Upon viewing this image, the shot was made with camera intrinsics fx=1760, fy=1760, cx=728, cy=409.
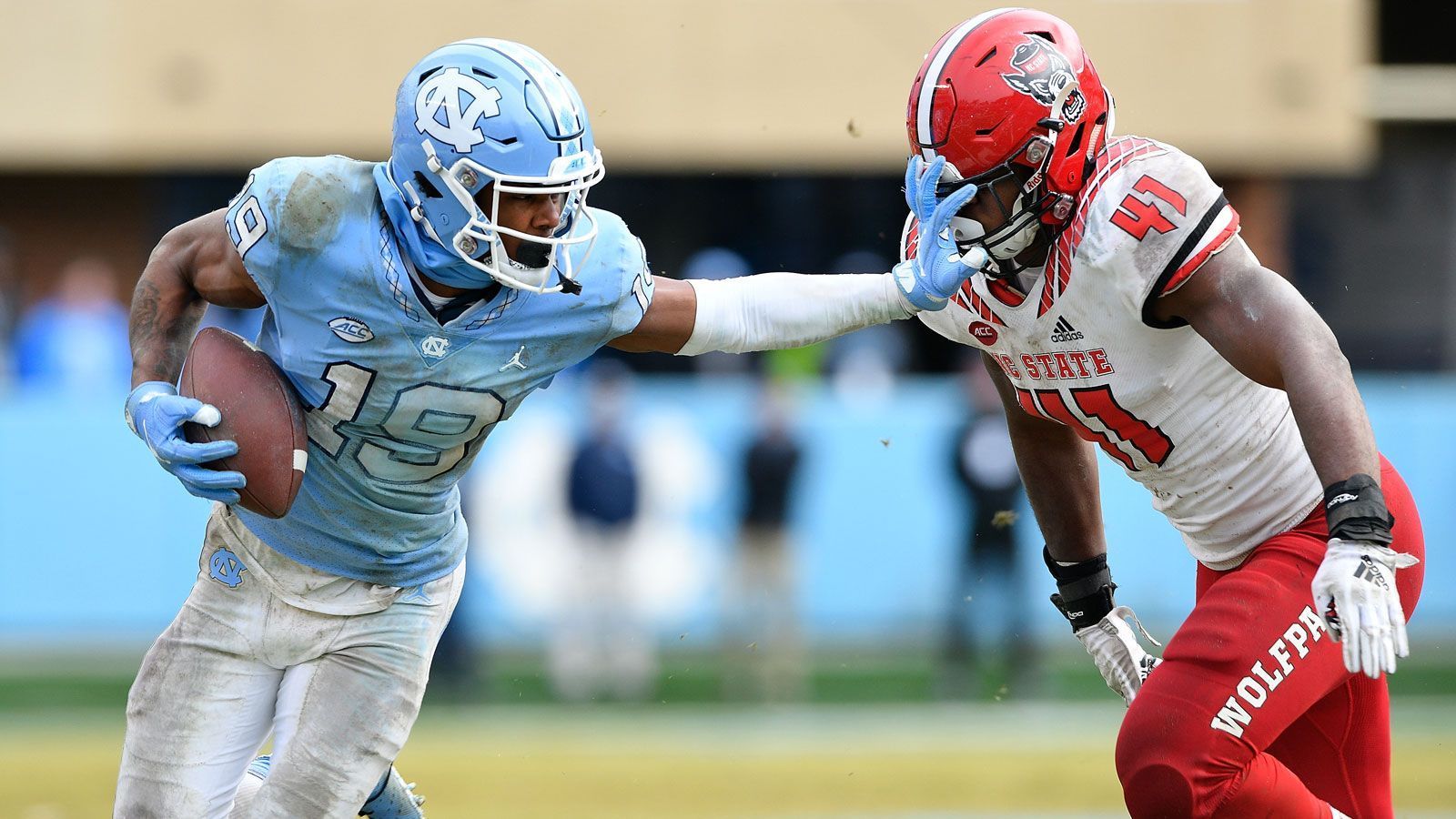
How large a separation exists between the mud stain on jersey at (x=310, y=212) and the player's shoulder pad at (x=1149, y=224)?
1557mm

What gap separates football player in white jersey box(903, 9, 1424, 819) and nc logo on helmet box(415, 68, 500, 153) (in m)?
0.94

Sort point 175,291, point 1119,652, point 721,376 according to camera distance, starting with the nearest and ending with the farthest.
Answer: point 175,291
point 1119,652
point 721,376

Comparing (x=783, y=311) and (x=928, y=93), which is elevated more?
(x=928, y=93)

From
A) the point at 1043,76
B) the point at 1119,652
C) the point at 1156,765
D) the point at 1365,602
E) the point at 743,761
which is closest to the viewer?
the point at 1365,602

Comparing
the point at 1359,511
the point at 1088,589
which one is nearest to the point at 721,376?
the point at 1088,589

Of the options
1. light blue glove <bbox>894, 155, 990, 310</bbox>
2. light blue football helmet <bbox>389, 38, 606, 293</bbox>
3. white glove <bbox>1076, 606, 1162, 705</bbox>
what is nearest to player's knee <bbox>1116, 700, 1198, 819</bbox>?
white glove <bbox>1076, 606, 1162, 705</bbox>

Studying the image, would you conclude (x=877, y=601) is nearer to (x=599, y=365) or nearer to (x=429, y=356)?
(x=599, y=365)

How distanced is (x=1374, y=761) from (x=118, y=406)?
8141mm

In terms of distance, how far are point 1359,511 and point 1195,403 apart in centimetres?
59

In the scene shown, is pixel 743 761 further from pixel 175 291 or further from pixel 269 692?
pixel 175 291

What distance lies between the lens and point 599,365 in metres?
10.8

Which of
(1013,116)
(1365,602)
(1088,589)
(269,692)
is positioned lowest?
(1088,589)

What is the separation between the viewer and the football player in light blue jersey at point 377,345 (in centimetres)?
364

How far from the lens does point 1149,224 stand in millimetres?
3629
